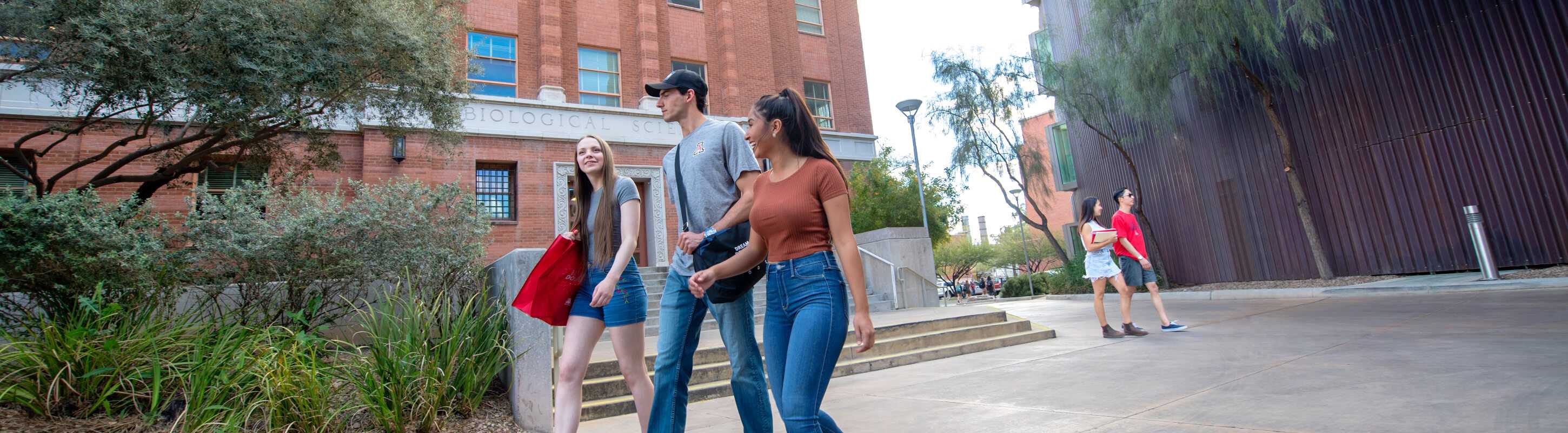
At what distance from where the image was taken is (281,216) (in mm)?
7223

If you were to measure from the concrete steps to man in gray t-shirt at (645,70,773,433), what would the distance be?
1.49 metres

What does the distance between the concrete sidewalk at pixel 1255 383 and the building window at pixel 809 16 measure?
47.5ft

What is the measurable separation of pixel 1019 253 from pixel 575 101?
1897 inches

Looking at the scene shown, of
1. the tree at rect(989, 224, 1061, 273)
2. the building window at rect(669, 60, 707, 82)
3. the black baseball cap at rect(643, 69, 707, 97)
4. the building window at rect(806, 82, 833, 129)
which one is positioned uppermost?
the building window at rect(669, 60, 707, 82)

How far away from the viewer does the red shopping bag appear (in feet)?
9.79

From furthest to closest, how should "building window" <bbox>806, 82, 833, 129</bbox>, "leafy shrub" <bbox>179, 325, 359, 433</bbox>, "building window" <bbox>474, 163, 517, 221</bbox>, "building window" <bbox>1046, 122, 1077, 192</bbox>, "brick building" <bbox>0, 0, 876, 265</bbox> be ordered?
1. "building window" <bbox>1046, 122, 1077, 192</bbox>
2. "building window" <bbox>806, 82, 833, 129</bbox>
3. "building window" <bbox>474, 163, 517, 221</bbox>
4. "brick building" <bbox>0, 0, 876, 265</bbox>
5. "leafy shrub" <bbox>179, 325, 359, 433</bbox>

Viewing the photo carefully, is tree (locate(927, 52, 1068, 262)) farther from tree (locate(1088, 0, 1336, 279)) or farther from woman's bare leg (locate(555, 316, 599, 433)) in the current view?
woman's bare leg (locate(555, 316, 599, 433))

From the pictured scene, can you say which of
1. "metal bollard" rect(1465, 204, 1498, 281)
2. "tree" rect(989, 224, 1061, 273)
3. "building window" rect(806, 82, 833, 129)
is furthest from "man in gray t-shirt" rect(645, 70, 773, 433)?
"tree" rect(989, 224, 1061, 273)

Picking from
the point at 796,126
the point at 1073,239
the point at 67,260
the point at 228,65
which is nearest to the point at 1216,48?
the point at 1073,239

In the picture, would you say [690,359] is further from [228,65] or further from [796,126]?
[228,65]

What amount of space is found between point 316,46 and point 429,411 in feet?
20.8

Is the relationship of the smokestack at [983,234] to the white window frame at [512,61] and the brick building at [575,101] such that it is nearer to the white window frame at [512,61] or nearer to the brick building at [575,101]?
the brick building at [575,101]

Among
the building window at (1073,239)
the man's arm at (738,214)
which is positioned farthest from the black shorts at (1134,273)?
the building window at (1073,239)

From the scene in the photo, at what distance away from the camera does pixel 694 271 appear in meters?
2.70
